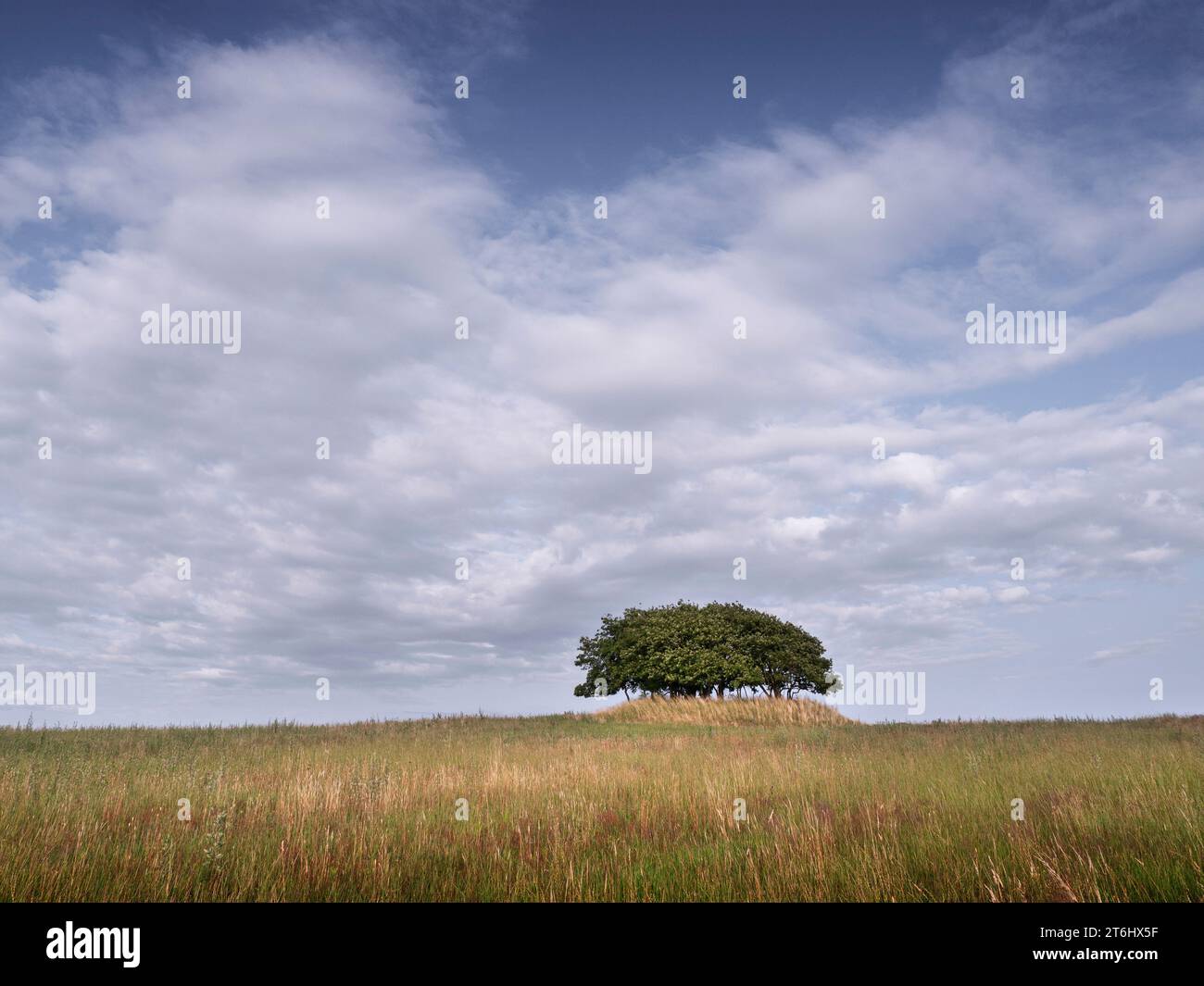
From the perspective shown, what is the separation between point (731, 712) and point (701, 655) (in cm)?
698

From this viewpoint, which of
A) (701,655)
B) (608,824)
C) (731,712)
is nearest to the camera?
(608,824)

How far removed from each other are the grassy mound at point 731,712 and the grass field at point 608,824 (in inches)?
655

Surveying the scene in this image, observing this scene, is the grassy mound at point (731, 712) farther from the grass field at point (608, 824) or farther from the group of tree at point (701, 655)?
the grass field at point (608, 824)

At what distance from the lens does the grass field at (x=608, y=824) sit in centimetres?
808

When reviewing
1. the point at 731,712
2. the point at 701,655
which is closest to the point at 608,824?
the point at 731,712

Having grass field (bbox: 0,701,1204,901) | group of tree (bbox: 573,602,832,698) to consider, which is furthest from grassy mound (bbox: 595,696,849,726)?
grass field (bbox: 0,701,1204,901)

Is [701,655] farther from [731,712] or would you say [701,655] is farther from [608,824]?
[608,824]

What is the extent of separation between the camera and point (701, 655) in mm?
47562

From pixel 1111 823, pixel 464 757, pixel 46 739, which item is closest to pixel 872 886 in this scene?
pixel 1111 823
